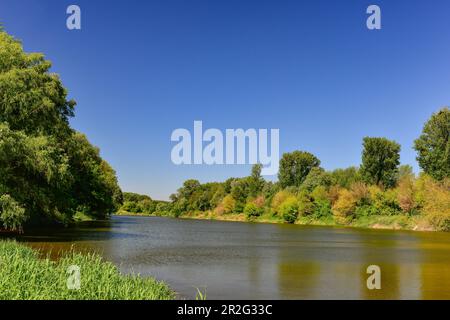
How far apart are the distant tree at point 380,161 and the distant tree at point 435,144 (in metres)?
9.74

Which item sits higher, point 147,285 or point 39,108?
point 39,108

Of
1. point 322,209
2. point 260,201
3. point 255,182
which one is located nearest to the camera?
point 322,209

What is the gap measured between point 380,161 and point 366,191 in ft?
31.1

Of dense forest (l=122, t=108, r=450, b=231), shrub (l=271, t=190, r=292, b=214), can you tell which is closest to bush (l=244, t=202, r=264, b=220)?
dense forest (l=122, t=108, r=450, b=231)

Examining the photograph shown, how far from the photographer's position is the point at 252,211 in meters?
117

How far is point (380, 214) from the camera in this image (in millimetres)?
79375

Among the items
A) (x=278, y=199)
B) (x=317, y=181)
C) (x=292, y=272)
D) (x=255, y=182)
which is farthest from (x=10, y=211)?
(x=255, y=182)

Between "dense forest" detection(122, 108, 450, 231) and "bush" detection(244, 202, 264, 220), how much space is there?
0.14 meters

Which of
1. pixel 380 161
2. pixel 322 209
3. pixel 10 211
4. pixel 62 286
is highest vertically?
pixel 380 161

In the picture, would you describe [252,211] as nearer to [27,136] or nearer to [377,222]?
[377,222]
